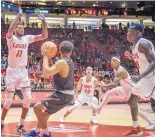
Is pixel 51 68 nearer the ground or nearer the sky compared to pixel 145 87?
nearer the sky

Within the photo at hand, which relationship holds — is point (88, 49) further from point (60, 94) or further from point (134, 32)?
point (60, 94)

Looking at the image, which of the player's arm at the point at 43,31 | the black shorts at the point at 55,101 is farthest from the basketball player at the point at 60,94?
the player's arm at the point at 43,31

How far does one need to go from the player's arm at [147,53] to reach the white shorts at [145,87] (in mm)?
394

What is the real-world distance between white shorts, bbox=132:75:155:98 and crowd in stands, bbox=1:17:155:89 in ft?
24.1

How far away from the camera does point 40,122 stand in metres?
4.57

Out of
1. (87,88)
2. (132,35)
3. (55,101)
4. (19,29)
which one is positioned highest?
(19,29)

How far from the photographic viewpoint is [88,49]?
59.4 feet

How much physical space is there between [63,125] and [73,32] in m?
13.6

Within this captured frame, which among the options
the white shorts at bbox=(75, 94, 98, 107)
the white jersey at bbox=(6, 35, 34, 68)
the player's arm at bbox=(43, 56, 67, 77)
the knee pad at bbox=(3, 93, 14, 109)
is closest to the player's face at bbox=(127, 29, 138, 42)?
the player's arm at bbox=(43, 56, 67, 77)

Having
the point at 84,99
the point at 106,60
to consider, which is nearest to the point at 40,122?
the point at 84,99

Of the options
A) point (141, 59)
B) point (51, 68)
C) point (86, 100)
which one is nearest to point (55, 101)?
point (51, 68)

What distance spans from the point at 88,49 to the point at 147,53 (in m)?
13.1

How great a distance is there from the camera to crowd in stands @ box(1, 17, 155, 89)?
13.6 metres

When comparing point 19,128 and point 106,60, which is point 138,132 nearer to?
point 19,128
